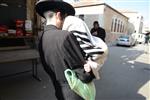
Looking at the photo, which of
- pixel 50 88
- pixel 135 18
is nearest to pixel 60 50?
pixel 50 88

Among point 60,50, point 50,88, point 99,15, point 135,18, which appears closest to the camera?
point 60,50

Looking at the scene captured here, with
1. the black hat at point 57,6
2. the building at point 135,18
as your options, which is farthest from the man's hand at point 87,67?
the building at point 135,18

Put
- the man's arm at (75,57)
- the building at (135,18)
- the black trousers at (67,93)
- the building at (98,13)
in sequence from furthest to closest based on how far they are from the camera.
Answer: the building at (135,18) < the building at (98,13) < the black trousers at (67,93) < the man's arm at (75,57)

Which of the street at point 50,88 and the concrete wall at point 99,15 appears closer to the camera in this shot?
the street at point 50,88

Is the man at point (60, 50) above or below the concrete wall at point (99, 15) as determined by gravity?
below

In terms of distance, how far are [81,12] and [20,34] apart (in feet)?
41.8

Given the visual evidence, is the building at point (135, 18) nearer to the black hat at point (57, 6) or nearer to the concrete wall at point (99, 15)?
the concrete wall at point (99, 15)

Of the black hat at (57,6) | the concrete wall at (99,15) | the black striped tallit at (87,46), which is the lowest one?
the black striped tallit at (87,46)

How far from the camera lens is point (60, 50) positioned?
134 cm

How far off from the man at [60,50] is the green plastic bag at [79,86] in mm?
33

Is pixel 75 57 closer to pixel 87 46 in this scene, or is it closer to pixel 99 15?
pixel 87 46

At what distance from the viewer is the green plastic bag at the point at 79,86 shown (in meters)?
1.37

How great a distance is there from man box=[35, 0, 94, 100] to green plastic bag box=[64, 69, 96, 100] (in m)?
0.03

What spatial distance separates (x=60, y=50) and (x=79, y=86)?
306mm
